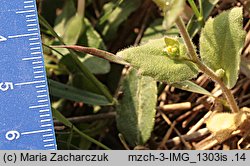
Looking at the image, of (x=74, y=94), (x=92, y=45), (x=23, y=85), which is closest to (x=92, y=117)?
(x=74, y=94)

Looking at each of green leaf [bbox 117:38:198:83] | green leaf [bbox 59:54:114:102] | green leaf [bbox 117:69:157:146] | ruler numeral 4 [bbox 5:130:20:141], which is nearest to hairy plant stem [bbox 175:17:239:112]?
green leaf [bbox 117:38:198:83]

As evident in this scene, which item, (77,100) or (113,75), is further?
(113,75)

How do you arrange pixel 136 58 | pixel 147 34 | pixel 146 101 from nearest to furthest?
pixel 136 58 → pixel 146 101 → pixel 147 34

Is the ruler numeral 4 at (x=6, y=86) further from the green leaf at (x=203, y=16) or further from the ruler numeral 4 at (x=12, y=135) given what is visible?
the green leaf at (x=203, y=16)

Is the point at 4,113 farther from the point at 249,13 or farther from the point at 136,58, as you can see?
the point at 249,13

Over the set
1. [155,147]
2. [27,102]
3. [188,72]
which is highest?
[188,72]

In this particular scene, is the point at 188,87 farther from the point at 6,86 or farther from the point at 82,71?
the point at 6,86

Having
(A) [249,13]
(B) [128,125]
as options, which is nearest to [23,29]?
(B) [128,125]
